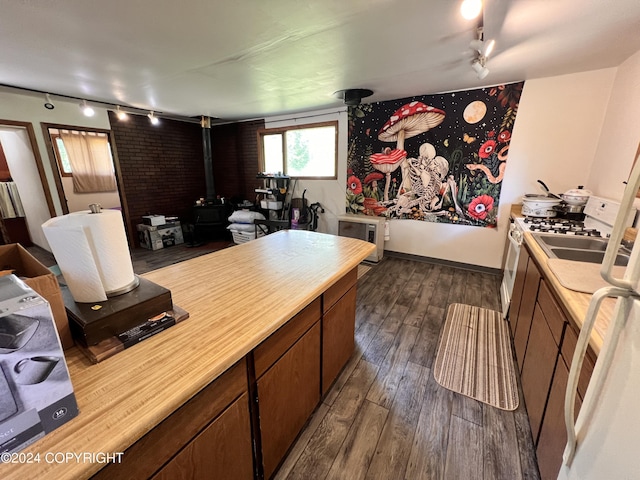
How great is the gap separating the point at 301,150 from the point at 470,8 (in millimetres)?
3549

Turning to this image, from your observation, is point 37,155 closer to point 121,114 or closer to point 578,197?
point 121,114

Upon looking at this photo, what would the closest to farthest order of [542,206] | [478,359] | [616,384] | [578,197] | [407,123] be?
[616,384] → [478,359] → [578,197] → [542,206] → [407,123]

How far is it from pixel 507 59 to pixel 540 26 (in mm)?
611

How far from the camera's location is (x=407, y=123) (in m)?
3.70

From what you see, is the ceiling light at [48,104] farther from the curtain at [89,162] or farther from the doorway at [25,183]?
the curtain at [89,162]

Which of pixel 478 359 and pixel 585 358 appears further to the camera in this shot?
pixel 478 359

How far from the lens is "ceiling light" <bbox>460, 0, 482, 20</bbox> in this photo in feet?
4.96

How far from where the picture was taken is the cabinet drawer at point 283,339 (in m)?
1.01

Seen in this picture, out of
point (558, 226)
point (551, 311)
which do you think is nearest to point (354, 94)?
point (558, 226)

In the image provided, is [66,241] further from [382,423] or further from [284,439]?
[382,423]

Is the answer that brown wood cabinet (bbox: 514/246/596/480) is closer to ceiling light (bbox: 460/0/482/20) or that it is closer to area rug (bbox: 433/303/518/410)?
area rug (bbox: 433/303/518/410)

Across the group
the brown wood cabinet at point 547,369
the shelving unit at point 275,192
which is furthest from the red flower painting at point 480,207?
the shelving unit at point 275,192

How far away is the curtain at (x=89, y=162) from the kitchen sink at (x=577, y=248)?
6.52m

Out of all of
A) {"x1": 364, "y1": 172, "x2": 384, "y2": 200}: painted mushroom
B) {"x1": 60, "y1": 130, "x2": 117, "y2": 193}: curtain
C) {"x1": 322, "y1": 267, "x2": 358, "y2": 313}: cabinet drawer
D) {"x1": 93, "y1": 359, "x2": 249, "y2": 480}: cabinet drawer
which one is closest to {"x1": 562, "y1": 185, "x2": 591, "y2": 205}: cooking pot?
{"x1": 364, "y1": 172, "x2": 384, "y2": 200}: painted mushroom
